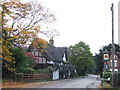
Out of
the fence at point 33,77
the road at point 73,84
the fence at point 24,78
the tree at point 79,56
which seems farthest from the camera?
the tree at point 79,56

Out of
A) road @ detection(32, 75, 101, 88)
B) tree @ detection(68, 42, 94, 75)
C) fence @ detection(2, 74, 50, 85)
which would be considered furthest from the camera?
tree @ detection(68, 42, 94, 75)

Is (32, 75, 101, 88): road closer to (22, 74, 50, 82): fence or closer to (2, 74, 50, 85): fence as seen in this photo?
(22, 74, 50, 82): fence

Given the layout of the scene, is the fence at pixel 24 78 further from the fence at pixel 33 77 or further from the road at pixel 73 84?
the road at pixel 73 84

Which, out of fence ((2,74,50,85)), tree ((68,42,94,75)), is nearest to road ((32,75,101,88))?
fence ((2,74,50,85))

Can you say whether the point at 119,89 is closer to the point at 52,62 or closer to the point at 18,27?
the point at 18,27

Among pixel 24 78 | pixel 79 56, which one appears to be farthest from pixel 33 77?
pixel 79 56

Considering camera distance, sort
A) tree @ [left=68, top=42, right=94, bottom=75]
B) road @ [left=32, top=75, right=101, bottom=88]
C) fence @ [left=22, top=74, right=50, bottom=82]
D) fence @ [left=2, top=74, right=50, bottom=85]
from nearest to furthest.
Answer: fence @ [left=2, top=74, right=50, bottom=85], road @ [left=32, top=75, right=101, bottom=88], fence @ [left=22, top=74, right=50, bottom=82], tree @ [left=68, top=42, right=94, bottom=75]

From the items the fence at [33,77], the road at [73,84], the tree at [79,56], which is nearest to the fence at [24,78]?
the fence at [33,77]

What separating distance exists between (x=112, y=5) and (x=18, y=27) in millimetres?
8936

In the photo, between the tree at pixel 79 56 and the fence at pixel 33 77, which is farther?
the tree at pixel 79 56

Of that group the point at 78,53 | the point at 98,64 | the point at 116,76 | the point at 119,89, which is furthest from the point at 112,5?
the point at 98,64

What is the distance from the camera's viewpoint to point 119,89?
1839cm

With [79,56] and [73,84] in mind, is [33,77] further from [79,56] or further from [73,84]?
[79,56]

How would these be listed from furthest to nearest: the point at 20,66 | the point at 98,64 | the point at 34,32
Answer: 1. the point at 98,64
2. the point at 20,66
3. the point at 34,32
